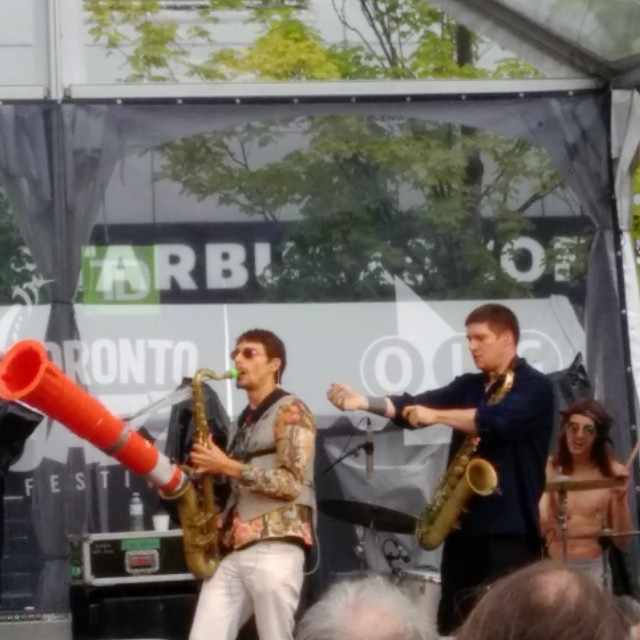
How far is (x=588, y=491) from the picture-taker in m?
6.25

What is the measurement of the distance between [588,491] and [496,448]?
2.40ft

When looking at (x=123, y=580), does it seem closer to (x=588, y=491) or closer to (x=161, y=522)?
(x=161, y=522)

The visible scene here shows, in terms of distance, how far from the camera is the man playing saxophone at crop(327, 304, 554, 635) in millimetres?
5582

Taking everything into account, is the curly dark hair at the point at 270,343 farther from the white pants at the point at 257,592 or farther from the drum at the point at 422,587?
the drum at the point at 422,587

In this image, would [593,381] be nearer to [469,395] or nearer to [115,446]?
[469,395]

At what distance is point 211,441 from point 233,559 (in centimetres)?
47

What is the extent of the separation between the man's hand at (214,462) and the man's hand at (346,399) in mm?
444

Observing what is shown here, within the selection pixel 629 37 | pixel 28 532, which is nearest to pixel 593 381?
pixel 629 37

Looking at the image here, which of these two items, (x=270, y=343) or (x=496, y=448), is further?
(x=270, y=343)

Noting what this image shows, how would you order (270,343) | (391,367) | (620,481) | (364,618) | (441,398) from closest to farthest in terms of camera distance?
(364,618), (270,343), (441,398), (620,481), (391,367)

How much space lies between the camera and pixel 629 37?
622 centimetres

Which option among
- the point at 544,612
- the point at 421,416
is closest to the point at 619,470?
the point at 421,416

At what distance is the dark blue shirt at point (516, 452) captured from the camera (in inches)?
219

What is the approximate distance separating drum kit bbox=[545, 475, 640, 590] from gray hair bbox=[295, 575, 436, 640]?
12.2 feet
